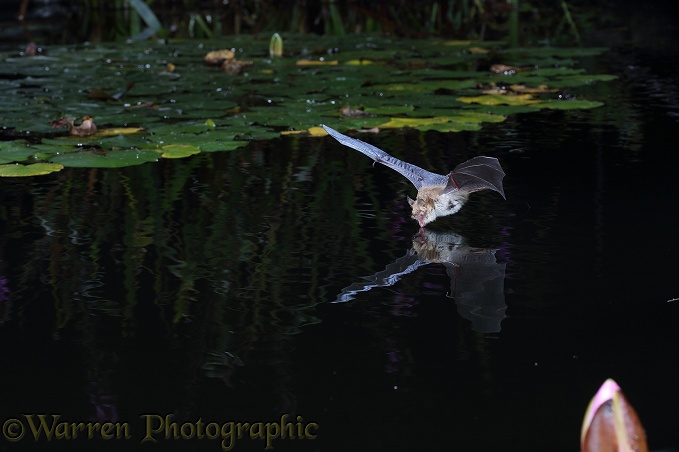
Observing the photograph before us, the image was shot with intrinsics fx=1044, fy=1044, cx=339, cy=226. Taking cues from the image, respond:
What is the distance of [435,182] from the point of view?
3412 mm

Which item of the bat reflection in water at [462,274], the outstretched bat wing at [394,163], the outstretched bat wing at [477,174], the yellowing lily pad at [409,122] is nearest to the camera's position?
the bat reflection in water at [462,274]

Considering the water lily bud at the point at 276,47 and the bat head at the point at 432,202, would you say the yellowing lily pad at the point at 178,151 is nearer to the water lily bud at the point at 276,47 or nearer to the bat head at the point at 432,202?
the bat head at the point at 432,202

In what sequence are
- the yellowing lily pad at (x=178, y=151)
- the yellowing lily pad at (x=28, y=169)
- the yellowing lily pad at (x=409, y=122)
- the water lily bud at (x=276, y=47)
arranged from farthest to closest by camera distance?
the water lily bud at (x=276, y=47) < the yellowing lily pad at (x=409, y=122) < the yellowing lily pad at (x=178, y=151) < the yellowing lily pad at (x=28, y=169)

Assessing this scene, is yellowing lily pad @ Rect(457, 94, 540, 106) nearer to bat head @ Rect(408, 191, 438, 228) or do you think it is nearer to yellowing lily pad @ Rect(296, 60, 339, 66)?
yellowing lily pad @ Rect(296, 60, 339, 66)

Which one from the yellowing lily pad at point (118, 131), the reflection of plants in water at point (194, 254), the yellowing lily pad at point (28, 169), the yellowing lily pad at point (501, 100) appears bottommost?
the reflection of plants in water at point (194, 254)

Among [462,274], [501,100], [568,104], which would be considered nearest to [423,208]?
[462,274]

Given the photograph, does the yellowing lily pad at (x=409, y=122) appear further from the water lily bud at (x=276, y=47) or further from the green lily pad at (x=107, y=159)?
the water lily bud at (x=276, y=47)

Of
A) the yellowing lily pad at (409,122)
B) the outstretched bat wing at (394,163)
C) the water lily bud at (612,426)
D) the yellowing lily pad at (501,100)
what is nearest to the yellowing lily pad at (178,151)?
the yellowing lily pad at (409,122)

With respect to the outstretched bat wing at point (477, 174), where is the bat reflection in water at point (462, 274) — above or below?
below

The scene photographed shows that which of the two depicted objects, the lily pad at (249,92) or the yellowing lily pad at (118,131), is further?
the yellowing lily pad at (118,131)

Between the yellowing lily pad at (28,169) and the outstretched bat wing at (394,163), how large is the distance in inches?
49.5

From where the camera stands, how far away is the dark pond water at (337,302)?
6.88 feet

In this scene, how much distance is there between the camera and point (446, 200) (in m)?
3.40

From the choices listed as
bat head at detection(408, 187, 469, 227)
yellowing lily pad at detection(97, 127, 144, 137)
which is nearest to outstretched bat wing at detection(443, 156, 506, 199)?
bat head at detection(408, 187, 469, 227)
